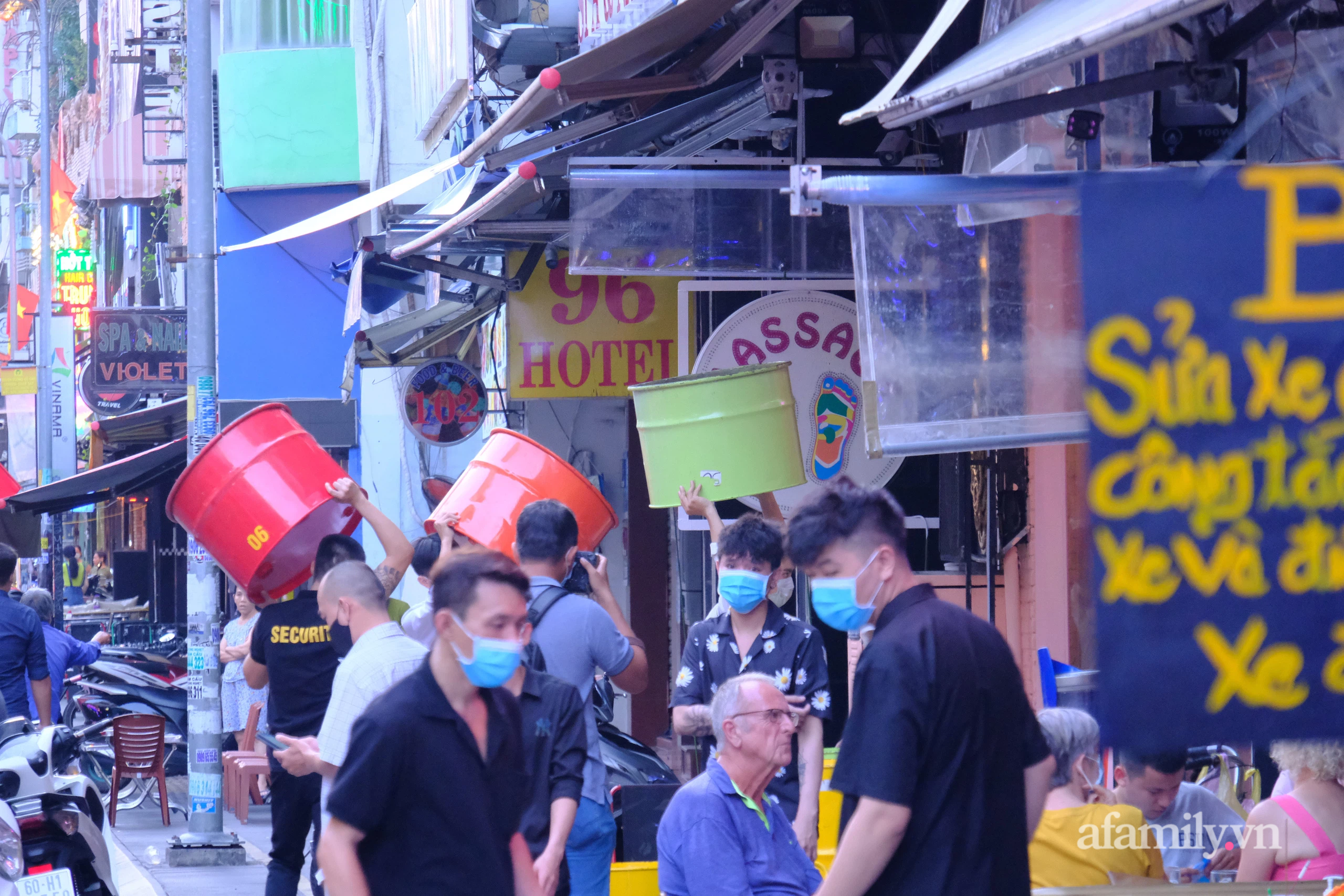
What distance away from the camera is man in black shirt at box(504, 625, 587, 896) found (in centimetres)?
516

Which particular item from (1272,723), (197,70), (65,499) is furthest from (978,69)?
(65,499)

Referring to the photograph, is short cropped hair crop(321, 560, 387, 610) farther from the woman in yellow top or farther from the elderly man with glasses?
the woman in yellow top

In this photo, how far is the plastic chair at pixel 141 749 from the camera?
13.0 m

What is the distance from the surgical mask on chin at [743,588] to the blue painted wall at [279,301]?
16.3m

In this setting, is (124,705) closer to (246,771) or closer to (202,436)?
(246,771)

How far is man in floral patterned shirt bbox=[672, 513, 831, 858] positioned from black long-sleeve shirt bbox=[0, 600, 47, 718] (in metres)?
5.33

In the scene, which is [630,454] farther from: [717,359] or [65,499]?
[65,499]

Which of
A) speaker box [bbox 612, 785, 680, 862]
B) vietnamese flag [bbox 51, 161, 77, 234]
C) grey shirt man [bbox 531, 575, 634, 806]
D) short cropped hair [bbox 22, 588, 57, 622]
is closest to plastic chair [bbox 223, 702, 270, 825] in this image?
short cropped hair [bbox 22, 588, 57, 622]

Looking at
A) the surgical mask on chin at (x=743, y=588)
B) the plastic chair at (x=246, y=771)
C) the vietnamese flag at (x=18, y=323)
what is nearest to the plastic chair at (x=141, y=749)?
the plastic chair at (x=246, y=771)

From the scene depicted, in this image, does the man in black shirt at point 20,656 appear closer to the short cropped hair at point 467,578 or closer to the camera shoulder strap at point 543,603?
the camera shoulder strap at point 543,603

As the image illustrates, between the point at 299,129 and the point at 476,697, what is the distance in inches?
747

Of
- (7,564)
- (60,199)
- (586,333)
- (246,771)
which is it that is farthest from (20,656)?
(60,199)

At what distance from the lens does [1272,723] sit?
3.19 m

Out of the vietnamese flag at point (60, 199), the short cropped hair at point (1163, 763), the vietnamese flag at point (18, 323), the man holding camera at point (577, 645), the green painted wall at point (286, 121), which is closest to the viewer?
the short cropped hair at point (1163, 763)
